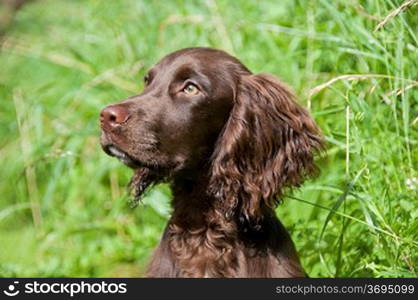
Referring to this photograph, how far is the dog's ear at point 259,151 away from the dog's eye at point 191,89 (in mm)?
203

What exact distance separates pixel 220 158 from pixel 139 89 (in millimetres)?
2238

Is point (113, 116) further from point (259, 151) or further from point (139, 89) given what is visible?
point (139, 89)

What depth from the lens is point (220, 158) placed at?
140 inches

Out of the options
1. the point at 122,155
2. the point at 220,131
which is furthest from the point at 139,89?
the point at 122,155

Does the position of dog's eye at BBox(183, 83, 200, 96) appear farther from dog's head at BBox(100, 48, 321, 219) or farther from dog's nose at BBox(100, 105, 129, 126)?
dog's nose at BBox(100, 105, 129, 126)

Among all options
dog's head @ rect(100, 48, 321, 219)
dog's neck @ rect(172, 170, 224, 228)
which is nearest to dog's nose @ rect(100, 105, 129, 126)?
dog's head @ rect(100, 48, 321, 219)

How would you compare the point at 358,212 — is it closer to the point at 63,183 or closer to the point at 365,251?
the point at 365,251

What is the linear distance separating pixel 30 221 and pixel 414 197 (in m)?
2.87

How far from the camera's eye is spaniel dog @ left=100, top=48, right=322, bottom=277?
346 cm

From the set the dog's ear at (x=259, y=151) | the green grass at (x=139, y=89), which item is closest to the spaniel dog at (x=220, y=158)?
the dog's ear at (x=259, y=151)

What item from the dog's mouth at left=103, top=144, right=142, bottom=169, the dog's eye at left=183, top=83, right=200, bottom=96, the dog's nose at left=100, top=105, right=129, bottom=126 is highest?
the dog's eye at left=183, top=83, right=200, bottom=96

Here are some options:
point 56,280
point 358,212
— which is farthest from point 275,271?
point 56,280

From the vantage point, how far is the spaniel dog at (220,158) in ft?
11.3

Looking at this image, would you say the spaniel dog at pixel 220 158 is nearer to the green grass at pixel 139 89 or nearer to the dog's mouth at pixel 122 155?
the dog's mouth at pixel 122 155
